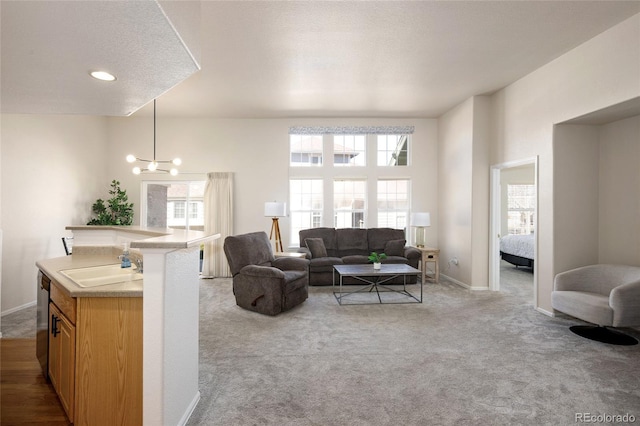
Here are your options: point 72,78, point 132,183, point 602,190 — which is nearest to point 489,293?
point 602,190

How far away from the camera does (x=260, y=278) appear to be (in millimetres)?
4168

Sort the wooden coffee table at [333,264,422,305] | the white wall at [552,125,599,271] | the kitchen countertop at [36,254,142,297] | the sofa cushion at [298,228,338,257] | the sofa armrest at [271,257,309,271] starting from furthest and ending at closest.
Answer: the sofa cushion at [298,228,338,257] → the sofa armrest at [271,257,309,271] → the wooden coffee table at [333,264,422,305] → the white wall at [552,125,599,271] → the kitchen countertop at [36,254,142,297]

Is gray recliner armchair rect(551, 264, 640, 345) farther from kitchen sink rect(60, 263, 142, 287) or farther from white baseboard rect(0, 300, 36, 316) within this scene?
white baseboard rect(0, 300, 36, 316)

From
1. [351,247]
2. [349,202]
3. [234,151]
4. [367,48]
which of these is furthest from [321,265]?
[367,48]

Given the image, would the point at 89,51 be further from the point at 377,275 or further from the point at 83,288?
the point at 377,275

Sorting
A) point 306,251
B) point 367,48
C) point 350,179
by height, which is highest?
point 367,48

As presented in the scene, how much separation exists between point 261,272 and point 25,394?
238cm

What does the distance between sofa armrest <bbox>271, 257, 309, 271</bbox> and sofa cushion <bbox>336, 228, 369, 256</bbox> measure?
156 cm

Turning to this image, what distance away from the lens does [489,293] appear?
5188mm

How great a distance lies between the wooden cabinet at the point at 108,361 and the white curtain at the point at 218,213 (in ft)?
15.2

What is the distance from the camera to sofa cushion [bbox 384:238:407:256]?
6.08m

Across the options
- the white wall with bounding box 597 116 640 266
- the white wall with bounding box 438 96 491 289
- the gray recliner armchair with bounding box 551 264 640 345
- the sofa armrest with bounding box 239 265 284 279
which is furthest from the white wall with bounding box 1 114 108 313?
the white wall with bounding box 597 116 640 266

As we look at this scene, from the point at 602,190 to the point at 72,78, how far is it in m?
5.61

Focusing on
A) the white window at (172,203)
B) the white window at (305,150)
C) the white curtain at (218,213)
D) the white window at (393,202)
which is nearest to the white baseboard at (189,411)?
the white curtain at (218,213)
